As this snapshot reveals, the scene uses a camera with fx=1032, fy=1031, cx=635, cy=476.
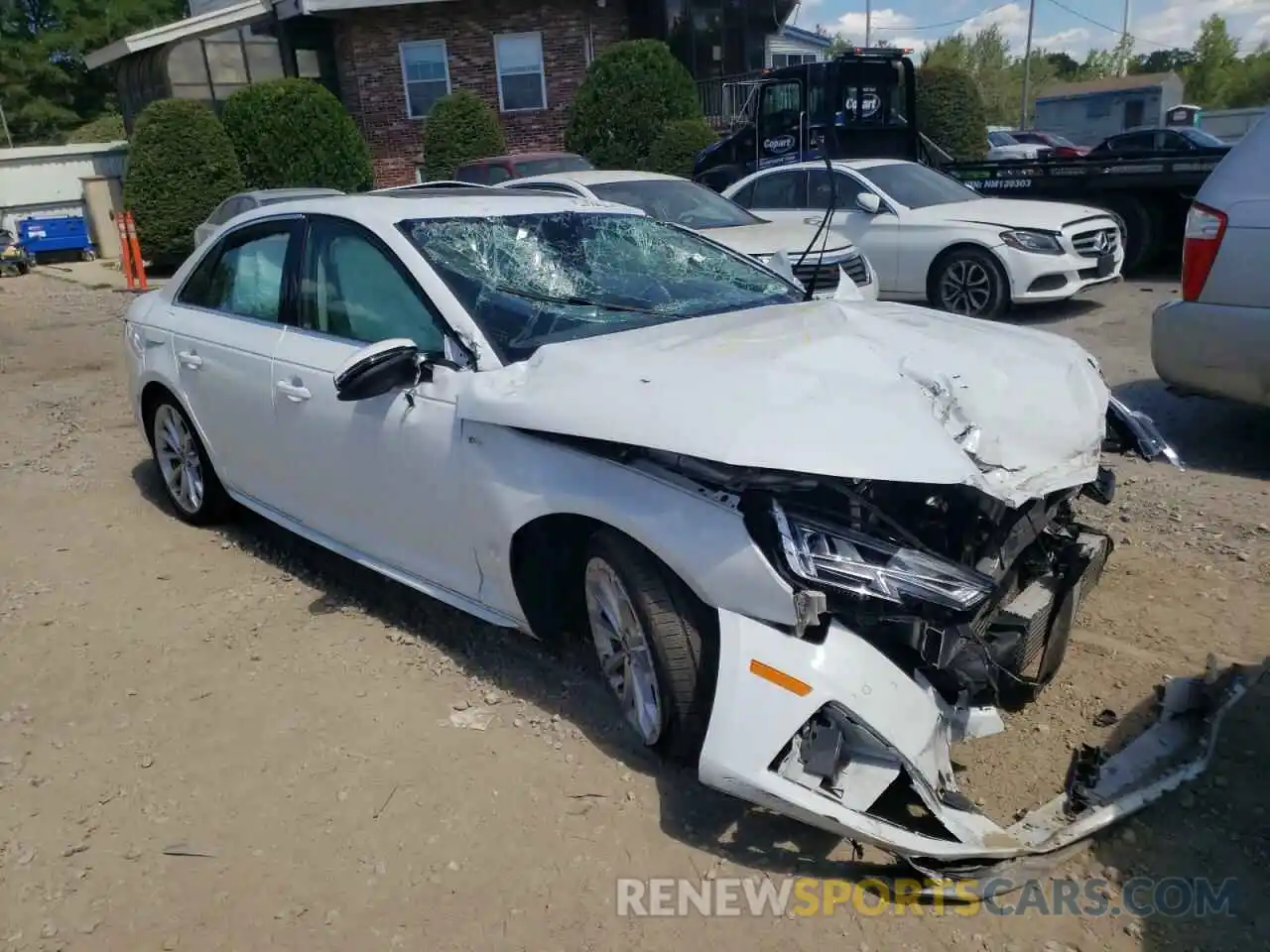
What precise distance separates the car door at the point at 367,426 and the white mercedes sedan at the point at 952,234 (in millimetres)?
6131

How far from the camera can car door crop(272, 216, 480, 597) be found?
3516 millimetres

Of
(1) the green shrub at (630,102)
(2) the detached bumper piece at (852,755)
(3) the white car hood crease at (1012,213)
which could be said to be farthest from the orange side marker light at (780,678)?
(1) the green shrub at (630,102)

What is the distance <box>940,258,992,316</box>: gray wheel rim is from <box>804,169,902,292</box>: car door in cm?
52

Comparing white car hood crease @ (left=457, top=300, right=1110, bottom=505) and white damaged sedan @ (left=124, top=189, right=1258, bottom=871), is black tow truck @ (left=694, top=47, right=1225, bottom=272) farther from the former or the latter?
white car hood crease @ (left=457, top=300, right=1110, bottom=505)

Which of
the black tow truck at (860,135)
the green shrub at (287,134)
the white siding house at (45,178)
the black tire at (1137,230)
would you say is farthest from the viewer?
the white siding house at (45,178)

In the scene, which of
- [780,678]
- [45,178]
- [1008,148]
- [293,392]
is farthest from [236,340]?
[1008,148]

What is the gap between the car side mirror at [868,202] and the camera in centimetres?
1023

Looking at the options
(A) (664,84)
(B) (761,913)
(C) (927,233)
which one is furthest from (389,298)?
(A) (664,84)

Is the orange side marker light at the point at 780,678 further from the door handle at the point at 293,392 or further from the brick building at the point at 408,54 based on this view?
the brick building at the point at 408,54

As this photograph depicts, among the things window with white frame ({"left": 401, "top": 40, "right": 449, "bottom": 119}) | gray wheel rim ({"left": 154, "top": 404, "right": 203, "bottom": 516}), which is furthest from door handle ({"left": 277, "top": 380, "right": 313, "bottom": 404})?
window with white frame ({"left": 401, "top": 40, "right": 449, "bottom": 119})

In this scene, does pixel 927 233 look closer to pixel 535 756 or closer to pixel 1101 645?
pixel 1101 645

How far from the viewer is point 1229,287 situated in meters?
5.04

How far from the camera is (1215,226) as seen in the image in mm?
5023

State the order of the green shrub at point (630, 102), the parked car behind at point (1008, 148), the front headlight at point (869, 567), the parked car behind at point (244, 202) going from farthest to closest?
the parked car behind at point (1008, 148)
the green shrub at point (630, 102)
the parked car behind at point (244, 202)
the front headlight at point (869, 567)
